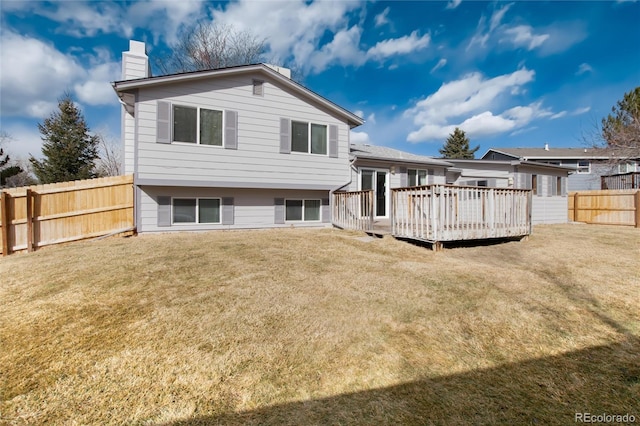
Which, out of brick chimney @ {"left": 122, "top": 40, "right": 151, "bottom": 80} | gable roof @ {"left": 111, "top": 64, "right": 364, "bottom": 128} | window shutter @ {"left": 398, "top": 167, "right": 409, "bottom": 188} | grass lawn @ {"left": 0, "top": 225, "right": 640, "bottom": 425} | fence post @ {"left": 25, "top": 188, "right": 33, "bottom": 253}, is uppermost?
brick chimney @ {"left": 122, "top": 40, "right": 151, "bottom": 80}

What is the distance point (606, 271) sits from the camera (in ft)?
16.6

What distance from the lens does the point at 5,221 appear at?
6305 mm

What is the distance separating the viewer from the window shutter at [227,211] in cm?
941

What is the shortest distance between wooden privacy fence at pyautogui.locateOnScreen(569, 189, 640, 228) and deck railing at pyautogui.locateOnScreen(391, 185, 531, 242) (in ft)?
33.4

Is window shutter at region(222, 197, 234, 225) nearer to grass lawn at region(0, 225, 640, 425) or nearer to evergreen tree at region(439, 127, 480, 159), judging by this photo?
grass lawn at region(0, 225, 640, 425)

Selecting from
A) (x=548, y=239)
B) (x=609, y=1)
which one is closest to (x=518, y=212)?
(x=548, y=239)

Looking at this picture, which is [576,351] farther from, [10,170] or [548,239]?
[10,170]

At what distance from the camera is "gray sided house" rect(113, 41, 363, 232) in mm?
8281

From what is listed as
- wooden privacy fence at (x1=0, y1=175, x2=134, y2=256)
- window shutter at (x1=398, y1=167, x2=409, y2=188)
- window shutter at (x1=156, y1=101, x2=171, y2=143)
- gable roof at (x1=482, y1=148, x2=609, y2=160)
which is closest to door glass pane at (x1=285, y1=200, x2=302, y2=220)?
window shutter at (x1=156, y1=101, x2=171, y2=143)

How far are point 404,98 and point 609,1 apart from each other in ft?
36.2

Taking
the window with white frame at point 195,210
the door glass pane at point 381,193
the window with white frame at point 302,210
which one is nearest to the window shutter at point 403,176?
the door glass pane at point 381,193

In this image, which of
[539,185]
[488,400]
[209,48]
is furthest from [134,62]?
[539,185]

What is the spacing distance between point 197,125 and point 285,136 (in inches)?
111

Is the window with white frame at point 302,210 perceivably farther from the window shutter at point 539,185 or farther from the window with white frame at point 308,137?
the window shutter at point 539,185
